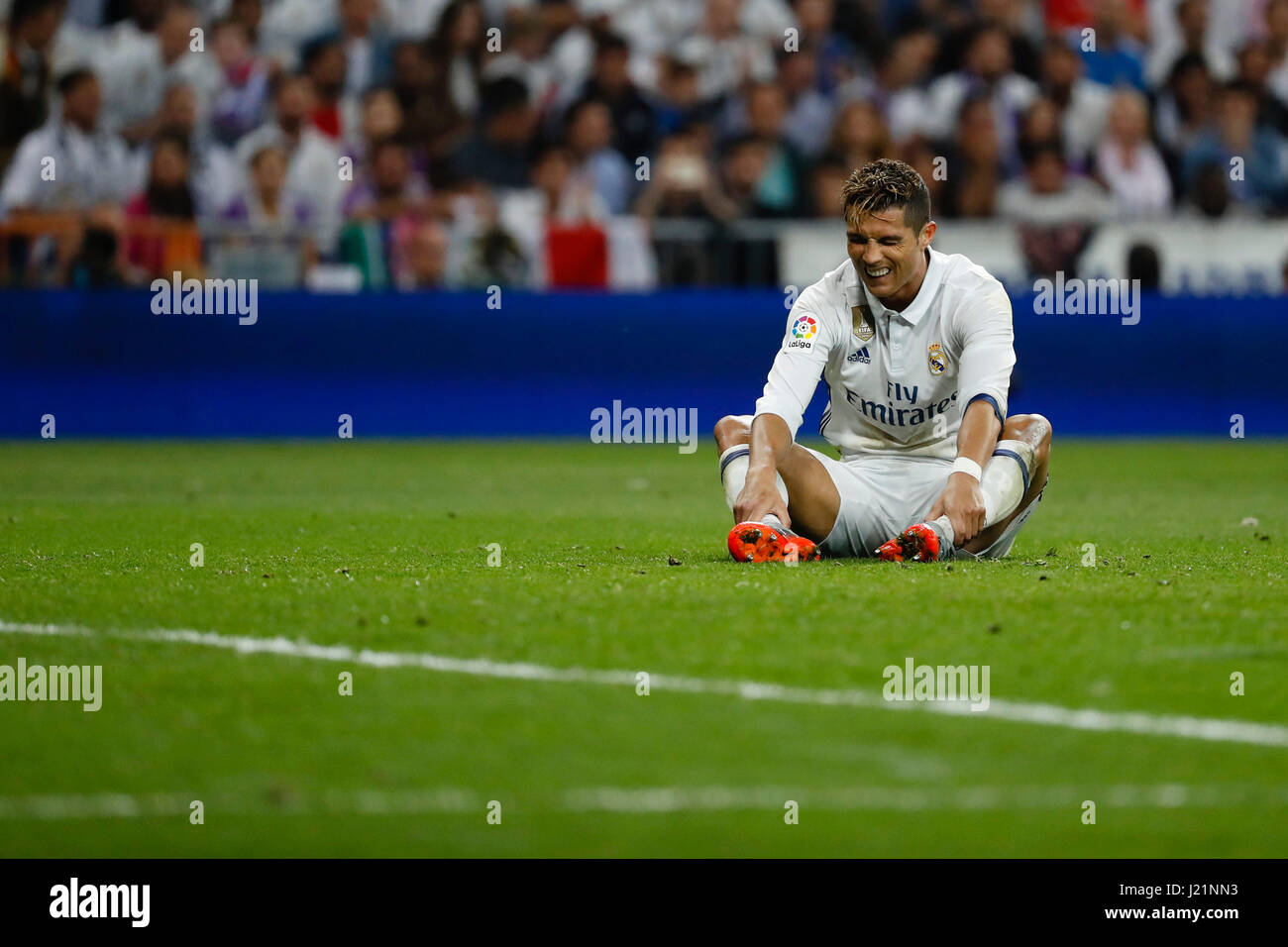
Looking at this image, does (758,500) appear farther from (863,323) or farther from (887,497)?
(863,323)

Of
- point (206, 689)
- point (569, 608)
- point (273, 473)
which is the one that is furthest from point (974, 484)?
point (273, 473)

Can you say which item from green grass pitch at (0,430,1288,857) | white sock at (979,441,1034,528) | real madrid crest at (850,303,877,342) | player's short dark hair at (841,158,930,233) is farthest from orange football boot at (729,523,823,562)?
player's short dark hair at (841,158,930,233)

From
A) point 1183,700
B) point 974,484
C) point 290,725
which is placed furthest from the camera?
point 974,484

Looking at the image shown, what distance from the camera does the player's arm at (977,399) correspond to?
24.0 feet

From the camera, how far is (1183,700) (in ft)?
16.4

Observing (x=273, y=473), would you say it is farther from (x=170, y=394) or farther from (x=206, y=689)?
(x=206, y=689)

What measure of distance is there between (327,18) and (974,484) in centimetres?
1451

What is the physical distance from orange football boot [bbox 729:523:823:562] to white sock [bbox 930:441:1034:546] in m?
0.58

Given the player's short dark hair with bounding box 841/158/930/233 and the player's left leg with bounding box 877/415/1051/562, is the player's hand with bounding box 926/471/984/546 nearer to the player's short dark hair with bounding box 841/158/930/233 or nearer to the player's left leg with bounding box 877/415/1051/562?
the player's left leg with bounding box 877/415/1051/562

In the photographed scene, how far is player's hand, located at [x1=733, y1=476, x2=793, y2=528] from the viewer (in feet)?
24.7

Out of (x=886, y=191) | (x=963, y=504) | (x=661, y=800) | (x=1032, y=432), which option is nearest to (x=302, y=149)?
(x=886, y=191)

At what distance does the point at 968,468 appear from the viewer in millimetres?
7367

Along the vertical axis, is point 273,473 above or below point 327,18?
below

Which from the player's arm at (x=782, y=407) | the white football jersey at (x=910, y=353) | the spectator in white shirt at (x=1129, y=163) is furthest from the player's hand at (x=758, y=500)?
the spectator in white shirt at (x=1129, y=163)
